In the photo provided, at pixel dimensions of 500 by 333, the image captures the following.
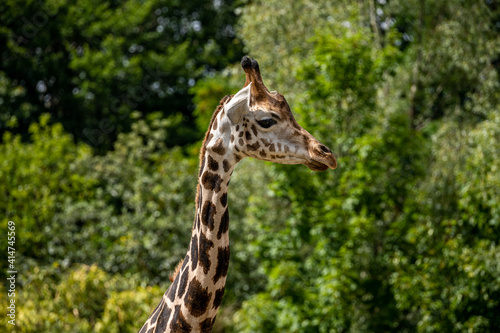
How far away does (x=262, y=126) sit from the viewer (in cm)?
333

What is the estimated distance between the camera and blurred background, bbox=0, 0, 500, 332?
27.0 ft

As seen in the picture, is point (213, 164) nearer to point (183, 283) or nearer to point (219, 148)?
point (219, 148)

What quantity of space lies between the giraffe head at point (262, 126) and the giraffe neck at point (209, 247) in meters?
0.11

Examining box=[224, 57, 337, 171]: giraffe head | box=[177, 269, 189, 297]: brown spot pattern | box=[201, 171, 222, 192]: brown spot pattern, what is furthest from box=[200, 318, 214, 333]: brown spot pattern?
box=[224, 57, 337, 171]: giraffe head

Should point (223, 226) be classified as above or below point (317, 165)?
below

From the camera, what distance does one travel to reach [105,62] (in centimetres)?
1938

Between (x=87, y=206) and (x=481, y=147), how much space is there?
6.67 m

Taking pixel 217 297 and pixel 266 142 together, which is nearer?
pixel 266 142

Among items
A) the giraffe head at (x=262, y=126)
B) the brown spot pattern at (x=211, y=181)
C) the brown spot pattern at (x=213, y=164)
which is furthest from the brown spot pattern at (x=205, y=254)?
the giraffe head at (x=262, y=126)

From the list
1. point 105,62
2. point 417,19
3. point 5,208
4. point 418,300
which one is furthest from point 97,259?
point 105,62

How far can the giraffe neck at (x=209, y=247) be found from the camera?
339 centimetres

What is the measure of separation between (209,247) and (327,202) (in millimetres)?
5458

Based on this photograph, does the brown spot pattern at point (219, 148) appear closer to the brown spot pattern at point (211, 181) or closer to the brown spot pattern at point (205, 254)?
the brown spot pattern at point (211, 181)

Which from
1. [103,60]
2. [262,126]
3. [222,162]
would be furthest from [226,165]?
[103,60]
